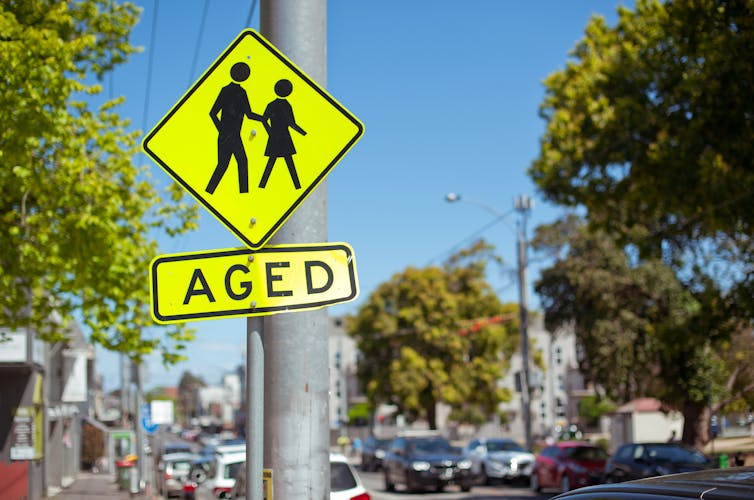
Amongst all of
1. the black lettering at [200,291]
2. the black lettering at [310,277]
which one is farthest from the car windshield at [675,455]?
the black lettering at [200,291]

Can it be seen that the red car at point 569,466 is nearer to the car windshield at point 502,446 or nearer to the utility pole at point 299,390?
the car windshield at point 502,446

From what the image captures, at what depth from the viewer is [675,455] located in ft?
64.5

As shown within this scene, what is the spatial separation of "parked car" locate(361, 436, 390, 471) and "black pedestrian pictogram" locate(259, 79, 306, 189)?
41157 mm

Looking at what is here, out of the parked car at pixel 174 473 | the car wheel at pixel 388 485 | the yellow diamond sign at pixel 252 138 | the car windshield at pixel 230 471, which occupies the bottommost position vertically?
the car wheel at pixel 388 485

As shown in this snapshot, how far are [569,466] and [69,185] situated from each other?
1584 cm

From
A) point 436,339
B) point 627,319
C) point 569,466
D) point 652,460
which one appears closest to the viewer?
point 652,460

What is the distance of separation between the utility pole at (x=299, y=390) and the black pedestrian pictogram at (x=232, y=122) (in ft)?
1.07

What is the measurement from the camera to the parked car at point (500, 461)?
29.6 meters

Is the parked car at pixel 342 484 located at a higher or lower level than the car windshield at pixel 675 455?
higher

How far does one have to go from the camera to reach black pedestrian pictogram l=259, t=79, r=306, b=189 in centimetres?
367

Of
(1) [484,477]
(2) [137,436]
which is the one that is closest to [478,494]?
(1) [484,477]

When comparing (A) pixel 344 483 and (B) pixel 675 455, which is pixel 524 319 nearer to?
(B) pixel 675 455

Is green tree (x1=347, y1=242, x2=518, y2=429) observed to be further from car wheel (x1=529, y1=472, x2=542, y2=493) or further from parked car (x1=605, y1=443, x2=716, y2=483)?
parked car (x1=605, y1=443, x2=716, y2=483)

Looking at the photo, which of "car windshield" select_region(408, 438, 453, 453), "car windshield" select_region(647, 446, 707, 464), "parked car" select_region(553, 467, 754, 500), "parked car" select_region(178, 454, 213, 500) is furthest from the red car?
"parked car" select_region(553, 467, 754, 500)
